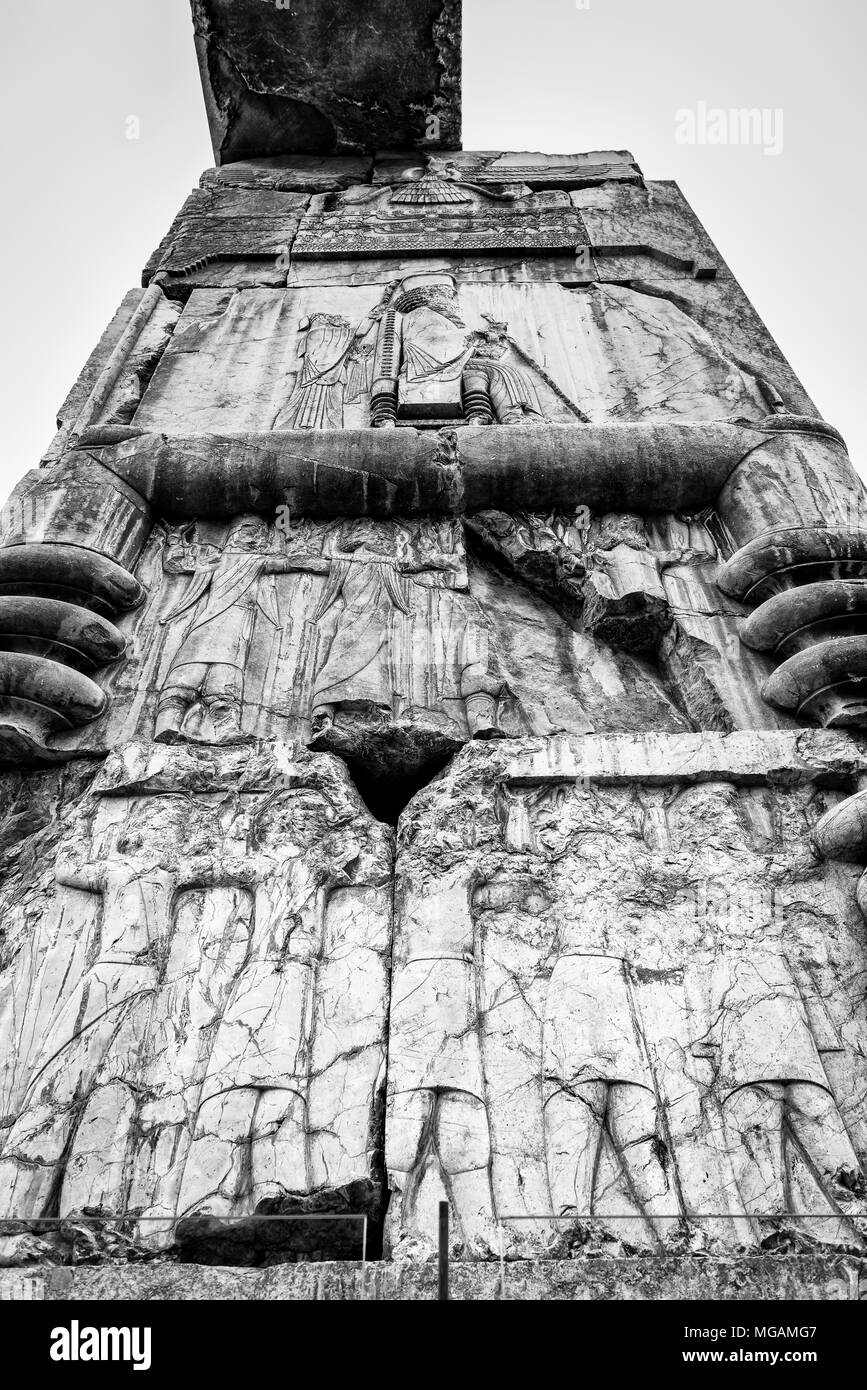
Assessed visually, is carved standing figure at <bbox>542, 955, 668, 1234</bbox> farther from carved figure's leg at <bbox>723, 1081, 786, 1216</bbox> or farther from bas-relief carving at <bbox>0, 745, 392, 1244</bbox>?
bas-relief carving at <bbox>0, 745, 392, 1244</bbox>

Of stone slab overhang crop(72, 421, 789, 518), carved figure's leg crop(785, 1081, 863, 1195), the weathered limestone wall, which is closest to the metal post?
the weathered limestone wall

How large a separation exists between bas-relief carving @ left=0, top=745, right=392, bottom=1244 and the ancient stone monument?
0.02 metres

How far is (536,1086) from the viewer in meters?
4.78

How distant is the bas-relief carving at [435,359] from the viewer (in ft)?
28.6

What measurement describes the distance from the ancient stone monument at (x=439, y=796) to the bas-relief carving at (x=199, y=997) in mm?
17

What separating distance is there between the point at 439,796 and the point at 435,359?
4.43 meters

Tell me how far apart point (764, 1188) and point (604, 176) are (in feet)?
34.0

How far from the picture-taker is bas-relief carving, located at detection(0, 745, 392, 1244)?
180 inches

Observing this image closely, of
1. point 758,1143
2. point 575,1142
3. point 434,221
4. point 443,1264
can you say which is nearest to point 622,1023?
point 575,1142

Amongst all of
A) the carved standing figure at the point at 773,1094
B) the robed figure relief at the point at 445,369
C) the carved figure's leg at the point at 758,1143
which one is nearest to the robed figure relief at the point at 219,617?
the robed figure relief at the point at 445,369

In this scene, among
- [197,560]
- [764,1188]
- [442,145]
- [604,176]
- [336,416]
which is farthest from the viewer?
[442,145]

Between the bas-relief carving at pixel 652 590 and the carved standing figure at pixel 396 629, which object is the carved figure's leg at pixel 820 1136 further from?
the carved standing figure at pixel 396 629

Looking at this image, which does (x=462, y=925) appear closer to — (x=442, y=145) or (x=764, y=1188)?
(x=764, y=1188)
